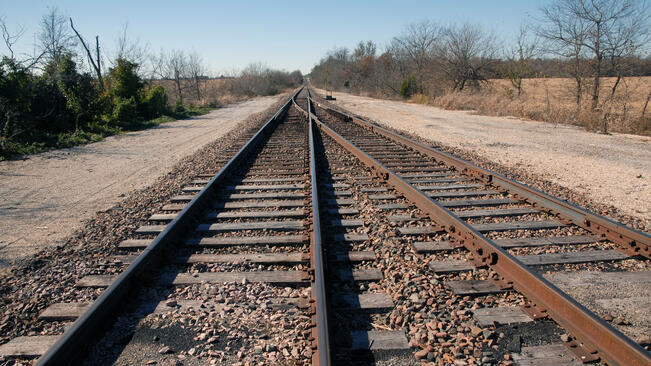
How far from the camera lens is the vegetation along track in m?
2.53

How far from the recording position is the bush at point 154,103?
21.2 metres

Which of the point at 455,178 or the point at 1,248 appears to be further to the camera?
the point at 455,178

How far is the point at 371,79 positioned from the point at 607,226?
51.7m

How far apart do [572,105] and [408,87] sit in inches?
859

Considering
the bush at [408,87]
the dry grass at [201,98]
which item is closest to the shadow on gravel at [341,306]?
the dry grass at [201,98]

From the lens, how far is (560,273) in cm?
354

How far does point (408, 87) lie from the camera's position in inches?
1570

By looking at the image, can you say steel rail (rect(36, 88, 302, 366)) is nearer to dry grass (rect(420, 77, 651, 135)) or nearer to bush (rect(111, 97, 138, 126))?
bush (rect(111, 97, 138, 126))

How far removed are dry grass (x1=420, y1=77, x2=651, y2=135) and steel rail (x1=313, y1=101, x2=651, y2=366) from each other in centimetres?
1411

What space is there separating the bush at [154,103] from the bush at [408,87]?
24477 millimetres

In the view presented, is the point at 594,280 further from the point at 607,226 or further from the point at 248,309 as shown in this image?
the point at 248,309

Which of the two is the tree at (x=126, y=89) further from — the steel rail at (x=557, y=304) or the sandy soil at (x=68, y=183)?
the steel rail at (x=557, y=304)

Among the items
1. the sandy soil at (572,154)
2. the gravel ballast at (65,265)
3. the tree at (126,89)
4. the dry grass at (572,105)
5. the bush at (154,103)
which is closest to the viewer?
the gravel ballast at (65,265)

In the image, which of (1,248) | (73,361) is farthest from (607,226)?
(1,248)
